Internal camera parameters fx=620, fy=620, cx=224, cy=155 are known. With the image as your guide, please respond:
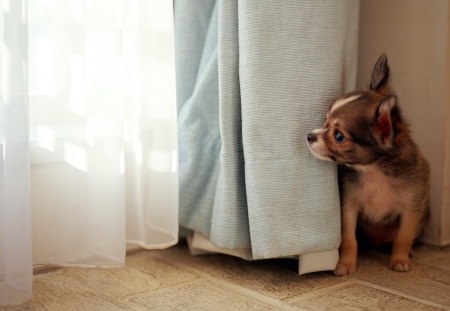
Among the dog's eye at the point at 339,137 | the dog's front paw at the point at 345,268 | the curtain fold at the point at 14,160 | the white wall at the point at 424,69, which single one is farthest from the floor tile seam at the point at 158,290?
the white wall at the point at 424,69

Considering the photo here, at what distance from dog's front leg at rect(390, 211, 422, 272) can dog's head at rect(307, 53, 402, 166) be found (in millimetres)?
281

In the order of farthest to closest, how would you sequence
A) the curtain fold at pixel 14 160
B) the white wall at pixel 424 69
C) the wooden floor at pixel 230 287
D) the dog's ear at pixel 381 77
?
the white wall at pixel 424 69 → the dog's ear at pixel 381 77 → the wooden floor at pixel 230 287 → the curtain fold at pixel 14 160

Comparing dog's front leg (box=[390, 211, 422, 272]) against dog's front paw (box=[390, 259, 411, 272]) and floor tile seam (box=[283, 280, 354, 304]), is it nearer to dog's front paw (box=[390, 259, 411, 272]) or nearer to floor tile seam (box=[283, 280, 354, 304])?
dog's front paw (box=[390, 259, 411, 272])

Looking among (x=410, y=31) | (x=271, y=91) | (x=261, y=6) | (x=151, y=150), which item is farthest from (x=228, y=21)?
(x=410, y=31)

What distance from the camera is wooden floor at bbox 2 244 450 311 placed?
4.87ft

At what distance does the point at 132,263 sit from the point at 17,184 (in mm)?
540

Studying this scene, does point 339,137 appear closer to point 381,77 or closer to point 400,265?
point 381,77

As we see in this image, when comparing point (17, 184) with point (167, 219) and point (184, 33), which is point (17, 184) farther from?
point (184, 33)

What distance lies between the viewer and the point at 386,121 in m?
1.54

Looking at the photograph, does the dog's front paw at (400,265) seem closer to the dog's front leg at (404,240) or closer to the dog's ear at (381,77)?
the dog's front leg at (404,240)

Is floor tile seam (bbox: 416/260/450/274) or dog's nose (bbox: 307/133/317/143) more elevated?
dog's nose (bbox: 307/133/317/143)

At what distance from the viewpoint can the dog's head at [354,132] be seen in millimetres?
1558

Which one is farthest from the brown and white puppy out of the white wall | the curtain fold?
the curtain fold

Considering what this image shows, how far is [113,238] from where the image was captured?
160 cm
